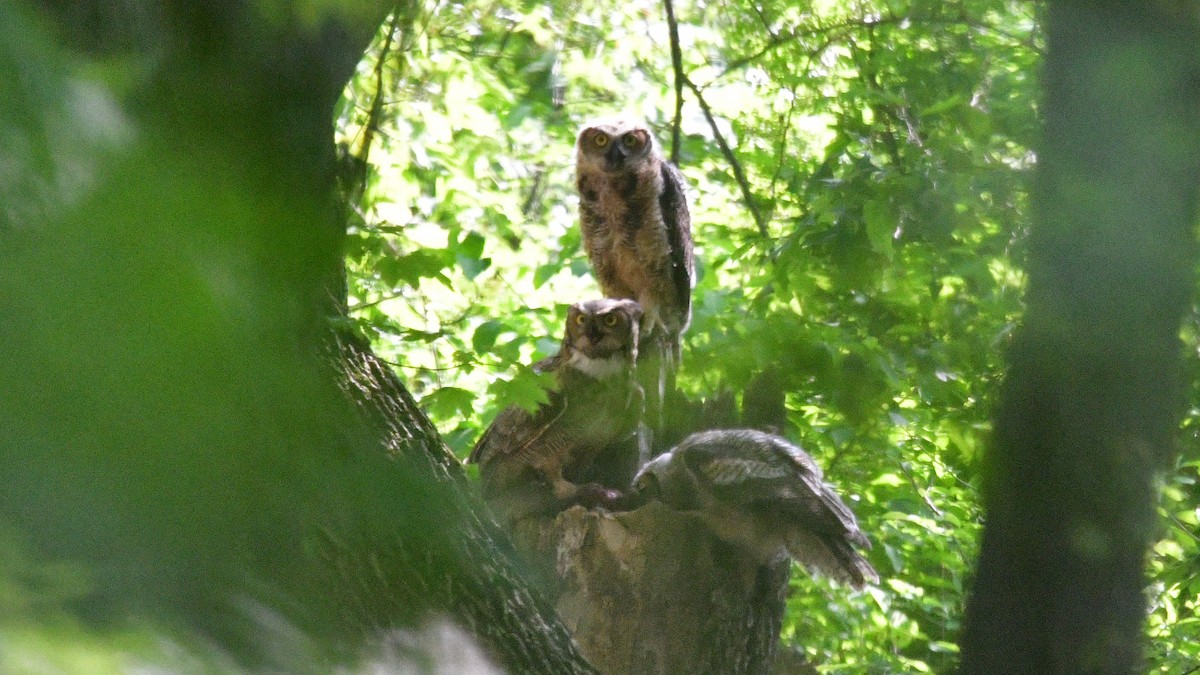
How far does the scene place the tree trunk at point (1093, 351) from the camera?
0.96m

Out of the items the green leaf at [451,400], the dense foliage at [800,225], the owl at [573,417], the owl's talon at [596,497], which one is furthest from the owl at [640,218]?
the green leaf at [451,400]

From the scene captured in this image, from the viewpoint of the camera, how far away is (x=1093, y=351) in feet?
3.59

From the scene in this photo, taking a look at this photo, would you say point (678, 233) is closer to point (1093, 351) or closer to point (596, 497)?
point (596, 497)

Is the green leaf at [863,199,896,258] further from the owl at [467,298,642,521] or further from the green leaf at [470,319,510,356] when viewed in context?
the owl at [467,298,642,521]

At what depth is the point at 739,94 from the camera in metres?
5.56

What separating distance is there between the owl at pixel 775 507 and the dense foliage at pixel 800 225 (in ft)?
0.74

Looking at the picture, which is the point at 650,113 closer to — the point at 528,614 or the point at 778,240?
the point at 778,240

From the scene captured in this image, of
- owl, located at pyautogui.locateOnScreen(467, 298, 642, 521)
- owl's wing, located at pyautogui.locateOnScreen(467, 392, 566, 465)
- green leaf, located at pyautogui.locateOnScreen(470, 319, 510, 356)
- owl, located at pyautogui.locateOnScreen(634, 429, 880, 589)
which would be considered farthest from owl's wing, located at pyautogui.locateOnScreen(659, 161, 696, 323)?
green leaf, located at pyautogui.locateOnScreen(470, 319, 510, 356)

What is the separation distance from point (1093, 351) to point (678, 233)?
13.5 feet

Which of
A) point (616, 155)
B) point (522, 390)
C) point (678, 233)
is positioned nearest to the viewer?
point (522, 390)

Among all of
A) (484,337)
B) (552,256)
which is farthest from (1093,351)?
(552,256)

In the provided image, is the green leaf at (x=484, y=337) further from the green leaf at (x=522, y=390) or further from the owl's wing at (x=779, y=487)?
the owl's wing at (x=779, y=487)

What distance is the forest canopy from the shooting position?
0.40m

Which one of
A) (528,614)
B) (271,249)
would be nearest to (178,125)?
(271,249)
